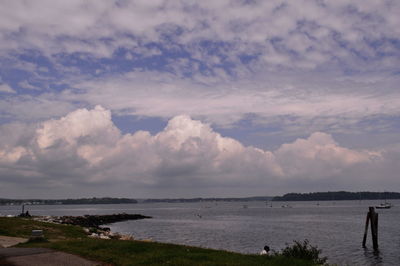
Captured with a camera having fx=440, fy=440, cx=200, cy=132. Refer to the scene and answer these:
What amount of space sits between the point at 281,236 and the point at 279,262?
44.8 metres

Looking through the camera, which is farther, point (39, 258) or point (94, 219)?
point (94, 219)

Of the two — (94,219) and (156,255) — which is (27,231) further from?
(94,219)

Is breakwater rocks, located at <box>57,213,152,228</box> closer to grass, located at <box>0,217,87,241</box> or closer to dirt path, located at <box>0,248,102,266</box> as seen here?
grass, located at <box>0,217,87,241</box>

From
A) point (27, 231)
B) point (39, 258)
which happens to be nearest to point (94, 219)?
point (27, 231)

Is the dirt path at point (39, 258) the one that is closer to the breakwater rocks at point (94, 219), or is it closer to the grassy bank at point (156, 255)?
the grassy bank at point (156, 255)

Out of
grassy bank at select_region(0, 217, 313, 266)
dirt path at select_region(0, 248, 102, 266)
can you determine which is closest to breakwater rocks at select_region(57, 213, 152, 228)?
grassy bank at select_region(0, 217, 313, 266)

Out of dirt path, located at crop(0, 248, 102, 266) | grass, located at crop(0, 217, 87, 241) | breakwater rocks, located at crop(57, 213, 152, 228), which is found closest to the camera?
dirt path, located at crop(0, 248, 102, 266)

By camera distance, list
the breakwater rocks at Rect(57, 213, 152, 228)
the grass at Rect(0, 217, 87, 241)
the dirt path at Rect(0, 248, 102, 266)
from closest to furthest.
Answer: the dirt path at Rect(0, 248, 102, 266)
the grass at Rect(0, 217, 87, 241)
the breakwater rocks at Rect(57, 213, 152, 228)

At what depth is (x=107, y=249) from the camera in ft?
65.6

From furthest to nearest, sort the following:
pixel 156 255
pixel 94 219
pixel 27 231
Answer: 1. pixel 94 219
2. pixel 27 231
3. pixel 156 255

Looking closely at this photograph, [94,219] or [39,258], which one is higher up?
[39,258]

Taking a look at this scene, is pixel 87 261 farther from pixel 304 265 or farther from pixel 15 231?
pixel 15 231

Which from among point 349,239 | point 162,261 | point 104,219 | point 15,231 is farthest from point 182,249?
point 104,219

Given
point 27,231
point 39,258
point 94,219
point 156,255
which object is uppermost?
point 156,255
